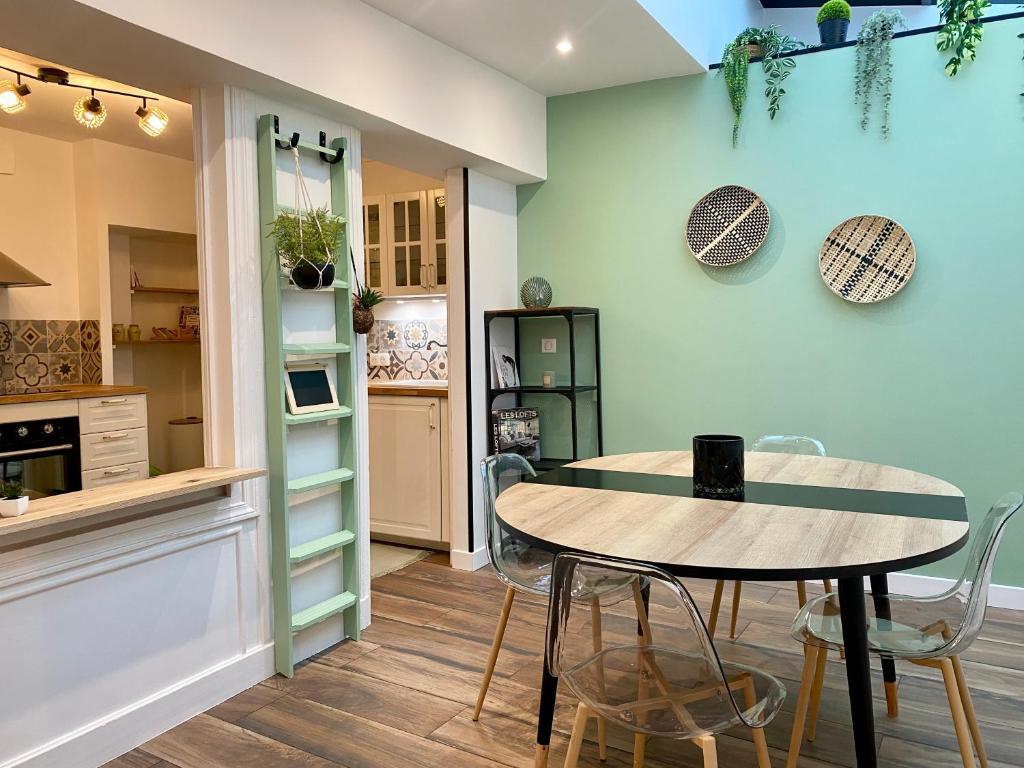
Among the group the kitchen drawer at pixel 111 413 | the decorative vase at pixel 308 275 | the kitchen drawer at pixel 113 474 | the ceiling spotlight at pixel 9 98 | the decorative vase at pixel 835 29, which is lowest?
the kitchen drawer at pixel 113 474

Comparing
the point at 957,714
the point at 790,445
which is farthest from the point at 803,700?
the point at 790,445

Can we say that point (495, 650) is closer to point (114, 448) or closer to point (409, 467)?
point (409, 467)

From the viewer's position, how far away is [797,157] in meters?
3.77

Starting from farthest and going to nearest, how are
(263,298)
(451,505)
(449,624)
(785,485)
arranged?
(451,505), (449,624), (263,298), (785,485)

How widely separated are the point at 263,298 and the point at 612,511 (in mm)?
1546

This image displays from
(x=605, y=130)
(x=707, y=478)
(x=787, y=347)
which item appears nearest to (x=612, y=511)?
(x=707, y=478)

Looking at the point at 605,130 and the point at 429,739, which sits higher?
the point at 605,130

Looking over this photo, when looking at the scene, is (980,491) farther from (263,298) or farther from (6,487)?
(6,487)

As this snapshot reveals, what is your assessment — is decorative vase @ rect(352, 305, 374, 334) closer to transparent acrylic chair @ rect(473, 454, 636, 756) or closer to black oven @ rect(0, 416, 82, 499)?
transparent acrylic chair @ rect(473, 454, 636, 756)

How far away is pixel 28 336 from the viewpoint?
484cm

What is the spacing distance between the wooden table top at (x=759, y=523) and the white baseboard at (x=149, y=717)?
126cm

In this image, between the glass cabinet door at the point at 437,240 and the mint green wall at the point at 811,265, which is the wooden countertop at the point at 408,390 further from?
the mint green wall at the point at 811,265

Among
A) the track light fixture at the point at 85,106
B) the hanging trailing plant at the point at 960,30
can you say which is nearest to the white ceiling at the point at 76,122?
the track light fixture at the point at 85,106

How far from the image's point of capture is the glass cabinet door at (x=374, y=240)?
4.90 m
